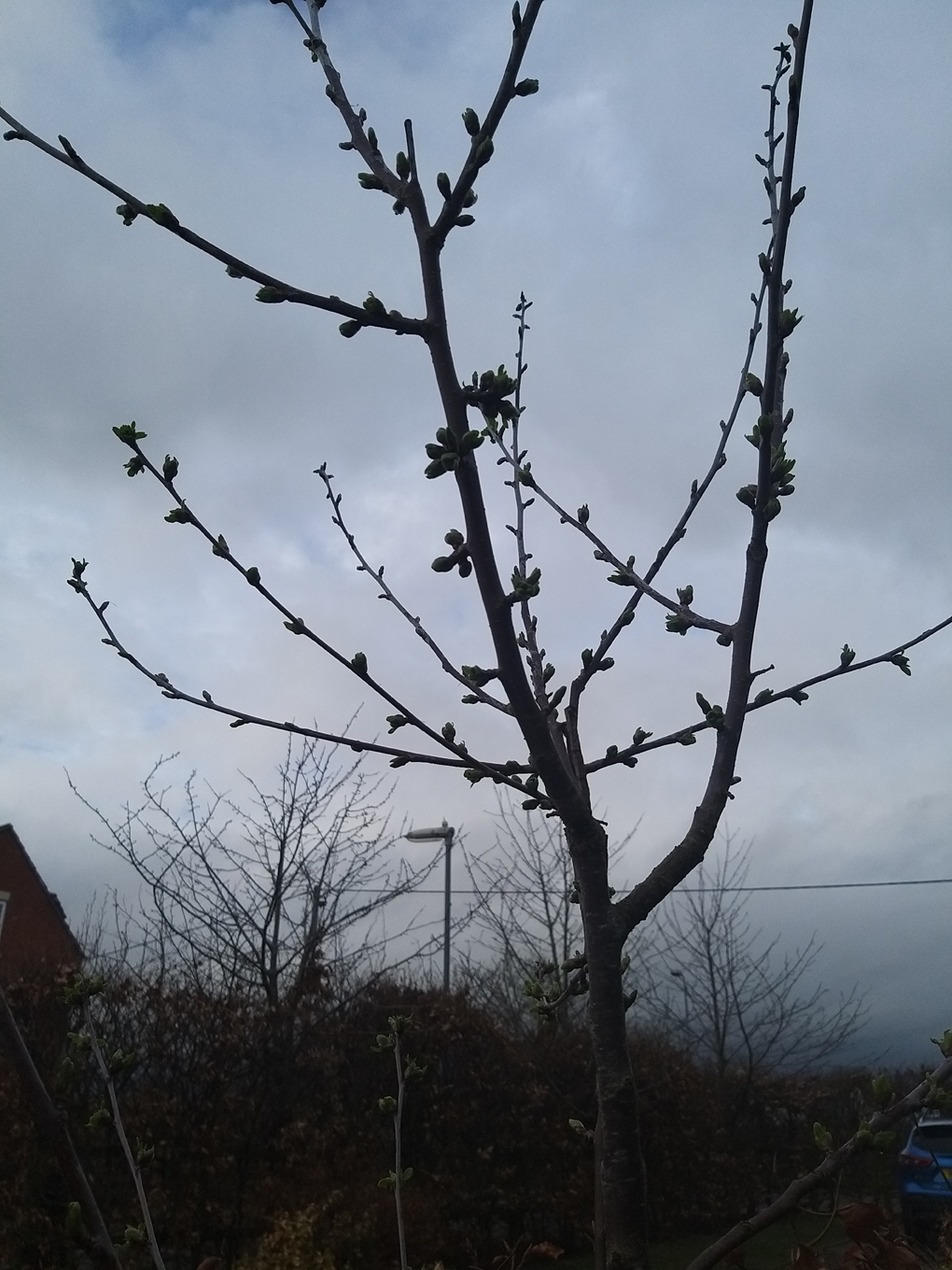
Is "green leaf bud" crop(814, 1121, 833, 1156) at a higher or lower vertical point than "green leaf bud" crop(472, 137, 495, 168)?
lower

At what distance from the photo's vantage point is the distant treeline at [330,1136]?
7531mm

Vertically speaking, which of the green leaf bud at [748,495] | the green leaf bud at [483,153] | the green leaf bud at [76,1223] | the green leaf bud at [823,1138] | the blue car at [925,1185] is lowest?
the blue car at [925,1185]

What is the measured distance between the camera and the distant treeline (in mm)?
7531

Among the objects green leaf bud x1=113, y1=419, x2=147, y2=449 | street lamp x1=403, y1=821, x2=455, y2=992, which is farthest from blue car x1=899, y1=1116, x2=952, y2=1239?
green leaf bud x1=113, y1=419, x2=147, y2=449

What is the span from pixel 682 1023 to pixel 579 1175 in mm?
5859

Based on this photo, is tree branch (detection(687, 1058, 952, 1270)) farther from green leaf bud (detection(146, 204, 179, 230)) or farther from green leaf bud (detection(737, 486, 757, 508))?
green leaf bud (detection(146, 204, 179, 230))

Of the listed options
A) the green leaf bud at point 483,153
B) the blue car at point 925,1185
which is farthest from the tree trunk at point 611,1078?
the blue car at point 925,1185

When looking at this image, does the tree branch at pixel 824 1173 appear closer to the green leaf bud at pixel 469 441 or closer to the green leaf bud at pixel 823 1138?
the green leaf bud at pixel 823 1138

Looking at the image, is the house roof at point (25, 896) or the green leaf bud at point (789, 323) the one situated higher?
the house roof at point (25, 896)

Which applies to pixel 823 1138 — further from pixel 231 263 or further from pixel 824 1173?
pixel 231 263

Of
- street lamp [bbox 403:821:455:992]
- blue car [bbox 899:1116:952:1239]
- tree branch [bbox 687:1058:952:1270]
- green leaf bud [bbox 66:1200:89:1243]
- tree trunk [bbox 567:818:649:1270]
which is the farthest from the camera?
street lamp [bbox 403:821:455:992]

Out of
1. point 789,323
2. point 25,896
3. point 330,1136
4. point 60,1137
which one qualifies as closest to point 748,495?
point 789,323

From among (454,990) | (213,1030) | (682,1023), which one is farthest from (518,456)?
(682,1023)

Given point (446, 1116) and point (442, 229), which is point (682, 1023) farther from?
point (442, 229)
